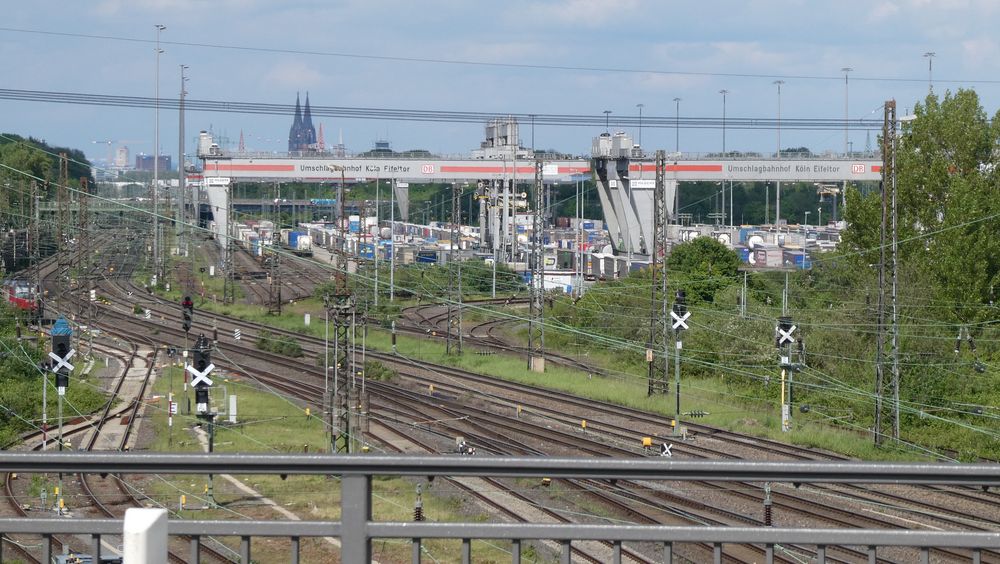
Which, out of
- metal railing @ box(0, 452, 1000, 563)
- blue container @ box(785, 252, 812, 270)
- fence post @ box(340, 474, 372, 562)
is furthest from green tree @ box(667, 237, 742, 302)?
fence post @ box(340, 474, 372, 562)

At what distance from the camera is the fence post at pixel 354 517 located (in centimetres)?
260

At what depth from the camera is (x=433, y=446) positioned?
15445 mm

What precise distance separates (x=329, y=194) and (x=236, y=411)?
63.1 metres

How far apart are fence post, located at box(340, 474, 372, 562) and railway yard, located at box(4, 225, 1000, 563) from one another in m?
0.39

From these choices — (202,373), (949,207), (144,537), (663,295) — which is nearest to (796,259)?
(949,207)

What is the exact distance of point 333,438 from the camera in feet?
46.9

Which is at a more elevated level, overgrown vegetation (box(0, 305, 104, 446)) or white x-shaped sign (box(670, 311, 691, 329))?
white x-shaped sign (box(670, 311, 691, 329))

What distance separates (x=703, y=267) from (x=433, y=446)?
15.5 metres

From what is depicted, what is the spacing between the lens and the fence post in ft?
8.52

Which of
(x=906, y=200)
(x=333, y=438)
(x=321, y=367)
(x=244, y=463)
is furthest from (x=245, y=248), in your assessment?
(x=244, y=463)

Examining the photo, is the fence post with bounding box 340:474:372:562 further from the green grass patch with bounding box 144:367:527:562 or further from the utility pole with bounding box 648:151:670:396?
the utility pole with bounding box 648:151:670:396

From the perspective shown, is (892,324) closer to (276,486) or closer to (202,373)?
(276,486)

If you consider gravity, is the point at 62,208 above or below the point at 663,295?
above

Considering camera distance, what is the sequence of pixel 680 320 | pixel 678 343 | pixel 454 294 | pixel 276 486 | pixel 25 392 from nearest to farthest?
1. pixel 276 486
2. pixel 678 343
3. pixel 680 320
4. pixel 25 392
5. pixel 454 294
